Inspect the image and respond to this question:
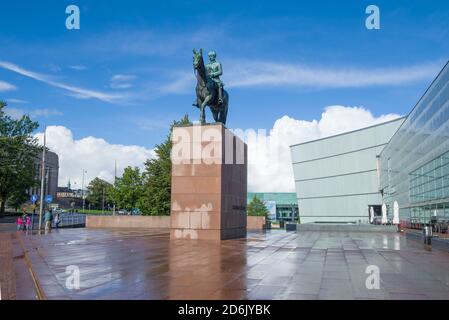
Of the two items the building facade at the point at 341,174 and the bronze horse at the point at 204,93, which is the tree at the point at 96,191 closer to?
the building facade at the point at 341,174

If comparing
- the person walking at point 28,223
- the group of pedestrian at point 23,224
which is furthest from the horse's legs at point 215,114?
the group of pedestrian at point 23,224

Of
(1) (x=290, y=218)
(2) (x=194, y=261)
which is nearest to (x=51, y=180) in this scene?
(1) (x=290, y=218)

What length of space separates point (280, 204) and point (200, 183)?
104m

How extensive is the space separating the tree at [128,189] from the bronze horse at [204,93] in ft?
110

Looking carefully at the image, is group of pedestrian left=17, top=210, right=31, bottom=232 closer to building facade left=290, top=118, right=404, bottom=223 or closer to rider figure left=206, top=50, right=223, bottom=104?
→ rider figure left=206, top=50, right=223, bottom=104

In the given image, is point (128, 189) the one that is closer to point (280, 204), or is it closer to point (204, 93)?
point (204, 93)

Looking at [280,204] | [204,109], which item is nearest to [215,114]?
[204,109]

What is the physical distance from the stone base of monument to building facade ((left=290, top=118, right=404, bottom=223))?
39651mm

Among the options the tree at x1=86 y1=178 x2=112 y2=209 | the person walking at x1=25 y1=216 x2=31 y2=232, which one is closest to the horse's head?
the person walking at x1=25 y1=216 x2=31 y2=232

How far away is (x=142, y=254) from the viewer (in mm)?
13828

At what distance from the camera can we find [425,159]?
32.1 metres

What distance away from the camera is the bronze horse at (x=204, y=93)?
68.4ft

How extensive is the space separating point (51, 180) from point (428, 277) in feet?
382
